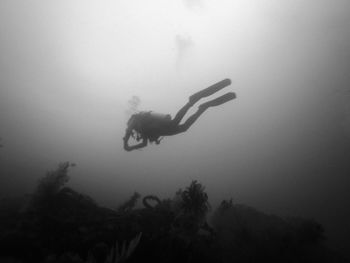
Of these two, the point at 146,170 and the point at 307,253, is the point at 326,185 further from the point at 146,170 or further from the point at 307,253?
the point at 307,253

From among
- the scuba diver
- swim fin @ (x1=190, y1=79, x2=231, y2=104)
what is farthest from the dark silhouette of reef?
swim fin @ (x1=190, y1=79, x2=231, y2=104)

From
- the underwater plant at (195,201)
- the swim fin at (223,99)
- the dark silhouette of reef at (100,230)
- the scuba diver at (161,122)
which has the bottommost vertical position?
the dark silhouette of reef at (100,230)

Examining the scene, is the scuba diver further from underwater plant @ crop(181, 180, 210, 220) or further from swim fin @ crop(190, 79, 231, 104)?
underwater plant @ crop(181, 180, 210, 220)

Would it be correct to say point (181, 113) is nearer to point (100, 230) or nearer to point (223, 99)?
point (223, 99)

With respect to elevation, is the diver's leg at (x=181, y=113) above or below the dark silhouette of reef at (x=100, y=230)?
above

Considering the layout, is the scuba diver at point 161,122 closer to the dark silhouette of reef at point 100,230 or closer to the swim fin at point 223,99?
the swim fin at point 223,99

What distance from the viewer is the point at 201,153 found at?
140375 millimetres

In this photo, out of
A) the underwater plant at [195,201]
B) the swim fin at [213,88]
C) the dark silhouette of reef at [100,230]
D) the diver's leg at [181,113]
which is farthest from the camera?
the underwater plant at [195,201]

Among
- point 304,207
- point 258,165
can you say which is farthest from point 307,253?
point 258,165

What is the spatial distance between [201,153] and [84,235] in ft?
446

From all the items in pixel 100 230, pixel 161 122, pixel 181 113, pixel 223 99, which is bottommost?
pixel 100 230

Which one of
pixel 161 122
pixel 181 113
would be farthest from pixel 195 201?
pixel 181 113

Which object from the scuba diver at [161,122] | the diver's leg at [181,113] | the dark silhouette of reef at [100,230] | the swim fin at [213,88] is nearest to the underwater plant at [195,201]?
the dark silhouette of reef at [100,230]

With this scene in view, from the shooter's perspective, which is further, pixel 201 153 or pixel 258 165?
pixel 201 153
